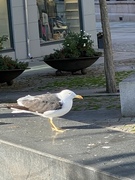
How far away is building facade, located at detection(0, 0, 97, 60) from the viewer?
2005 cm

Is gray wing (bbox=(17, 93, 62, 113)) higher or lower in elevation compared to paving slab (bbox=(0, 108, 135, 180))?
higher

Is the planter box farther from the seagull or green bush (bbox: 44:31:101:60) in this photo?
the seagull

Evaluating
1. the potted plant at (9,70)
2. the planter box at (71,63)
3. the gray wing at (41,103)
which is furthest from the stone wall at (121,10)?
the gray wing at (41,103)

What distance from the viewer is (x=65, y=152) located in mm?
4539

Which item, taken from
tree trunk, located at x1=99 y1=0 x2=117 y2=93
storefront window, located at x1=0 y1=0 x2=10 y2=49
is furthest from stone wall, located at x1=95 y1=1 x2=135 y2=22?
tree trunk, located at x1=99 y1=0 x2=117 y2=93

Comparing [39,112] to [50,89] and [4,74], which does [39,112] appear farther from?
[4,74]

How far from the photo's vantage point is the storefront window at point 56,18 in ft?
69.8

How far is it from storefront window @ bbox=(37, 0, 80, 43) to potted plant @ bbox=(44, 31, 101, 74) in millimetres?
5239

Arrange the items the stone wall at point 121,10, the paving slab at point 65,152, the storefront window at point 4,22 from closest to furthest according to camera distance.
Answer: the paving slab at point 65,152
the storefront window at point 4,22
the stone wall at point 121,10

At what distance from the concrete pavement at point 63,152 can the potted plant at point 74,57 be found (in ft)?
31.1

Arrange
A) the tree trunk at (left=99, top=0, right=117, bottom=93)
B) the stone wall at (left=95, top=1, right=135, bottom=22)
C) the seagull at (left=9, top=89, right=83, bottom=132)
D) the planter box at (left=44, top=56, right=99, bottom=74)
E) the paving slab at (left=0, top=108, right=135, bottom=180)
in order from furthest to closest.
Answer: the stone wall at (left=95, top=1, right=135, bottom=22), the planter box at (left=44, top=56, right=99, bottom=74), the tree trunk at (left=99, top=0, right=117, bottom=93), the seagull at (left=9, top=89, right=83, bottom=132), the paving slab at (left=0, top=108, right=135, bottom=180)

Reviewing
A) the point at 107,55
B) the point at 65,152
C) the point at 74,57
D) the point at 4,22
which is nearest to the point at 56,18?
the point at 4,22

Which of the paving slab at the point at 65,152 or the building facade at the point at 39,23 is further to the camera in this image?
the building facade at the point at 39,23

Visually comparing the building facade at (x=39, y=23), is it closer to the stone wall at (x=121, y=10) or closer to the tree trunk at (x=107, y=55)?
the tree trunk at (x=107, y=55)
